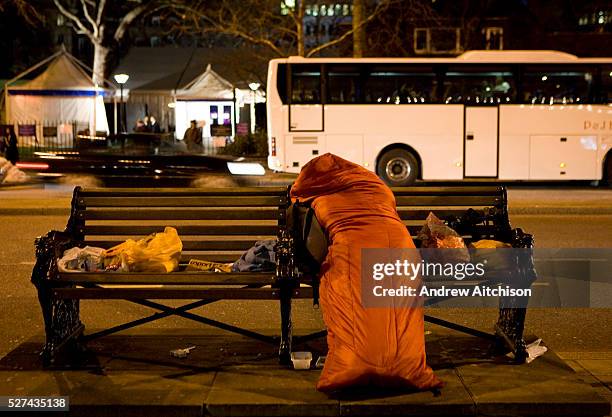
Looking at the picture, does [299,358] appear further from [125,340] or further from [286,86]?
[286,86]

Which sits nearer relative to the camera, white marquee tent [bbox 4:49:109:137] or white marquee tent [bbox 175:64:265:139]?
white marquee tent [bbox 4:49:109:137]

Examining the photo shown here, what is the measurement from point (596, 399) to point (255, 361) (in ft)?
6.93

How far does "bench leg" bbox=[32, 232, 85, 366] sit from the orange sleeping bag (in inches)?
64.9

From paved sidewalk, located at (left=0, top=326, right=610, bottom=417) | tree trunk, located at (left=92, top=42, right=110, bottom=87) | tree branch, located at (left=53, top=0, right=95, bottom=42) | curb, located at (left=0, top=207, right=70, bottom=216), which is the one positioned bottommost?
curb, located at (left=0, top=207, right=70, bottom=216)

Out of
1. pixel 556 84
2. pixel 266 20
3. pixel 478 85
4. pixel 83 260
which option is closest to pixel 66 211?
pixel 478 85

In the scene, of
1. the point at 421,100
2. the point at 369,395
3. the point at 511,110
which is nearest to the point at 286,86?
the point at 421,100

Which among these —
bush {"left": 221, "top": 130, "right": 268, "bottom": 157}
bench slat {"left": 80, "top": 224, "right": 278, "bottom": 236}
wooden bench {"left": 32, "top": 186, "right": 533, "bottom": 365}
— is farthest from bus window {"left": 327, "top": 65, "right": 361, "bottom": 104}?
bench slat {"left": 80, "top": 224, "right": 278, "bottom": 236}

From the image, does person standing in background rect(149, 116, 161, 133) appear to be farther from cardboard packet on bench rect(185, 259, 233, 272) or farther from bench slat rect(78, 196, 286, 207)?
cardboard packet on bench rect(185, 259, 233, 272)

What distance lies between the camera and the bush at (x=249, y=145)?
104 ft

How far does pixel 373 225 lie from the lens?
17.2 feet

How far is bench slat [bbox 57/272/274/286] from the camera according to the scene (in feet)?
18.7

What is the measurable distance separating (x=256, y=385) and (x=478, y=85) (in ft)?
57.7

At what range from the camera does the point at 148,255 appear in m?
5.95

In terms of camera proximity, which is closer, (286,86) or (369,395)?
(369,395)
